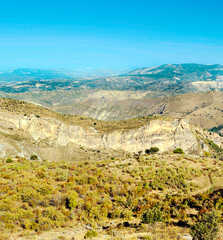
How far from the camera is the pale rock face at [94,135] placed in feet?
180

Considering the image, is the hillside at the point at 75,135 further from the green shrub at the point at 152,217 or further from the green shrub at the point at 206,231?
the green shrub at the point at 206,231

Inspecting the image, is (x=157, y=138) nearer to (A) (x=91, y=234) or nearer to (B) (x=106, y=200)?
(B) (x=106, y=200)

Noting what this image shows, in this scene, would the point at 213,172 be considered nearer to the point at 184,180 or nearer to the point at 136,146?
the point at 184,180

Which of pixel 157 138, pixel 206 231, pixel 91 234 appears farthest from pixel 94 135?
pixel 206 231

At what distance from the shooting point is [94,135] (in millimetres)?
61719

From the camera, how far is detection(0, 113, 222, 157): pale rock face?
180 ft

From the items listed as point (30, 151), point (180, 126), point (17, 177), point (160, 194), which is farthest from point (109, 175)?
point (180, 126)

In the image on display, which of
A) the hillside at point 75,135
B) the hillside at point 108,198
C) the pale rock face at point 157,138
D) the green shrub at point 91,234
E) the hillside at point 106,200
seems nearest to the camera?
the green shrub at point 91,234

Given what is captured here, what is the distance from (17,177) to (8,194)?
464 centimetres

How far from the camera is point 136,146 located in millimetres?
64625

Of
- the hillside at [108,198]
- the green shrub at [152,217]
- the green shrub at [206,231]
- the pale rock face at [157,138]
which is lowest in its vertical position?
the pale rock face at [157,138]

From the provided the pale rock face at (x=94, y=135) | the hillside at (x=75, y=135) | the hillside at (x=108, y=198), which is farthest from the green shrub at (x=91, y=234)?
the pale rock face at (x=94, y=135)

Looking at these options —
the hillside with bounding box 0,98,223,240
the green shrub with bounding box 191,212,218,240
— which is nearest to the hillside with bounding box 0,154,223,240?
the hillside with bounding box 0,98,223,240

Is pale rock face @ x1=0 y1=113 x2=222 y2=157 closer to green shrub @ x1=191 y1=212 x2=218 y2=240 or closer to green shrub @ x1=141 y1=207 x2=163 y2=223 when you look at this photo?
green shrub @ x1=141 y1=207 x2=163 y2=223
